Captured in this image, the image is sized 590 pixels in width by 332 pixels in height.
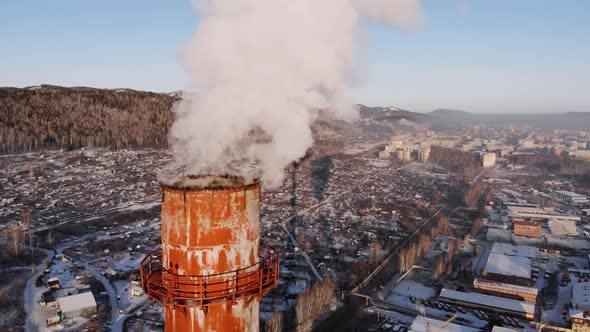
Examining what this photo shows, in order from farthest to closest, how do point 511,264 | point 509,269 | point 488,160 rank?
point 488,160 < point 511,264 < point 509,269

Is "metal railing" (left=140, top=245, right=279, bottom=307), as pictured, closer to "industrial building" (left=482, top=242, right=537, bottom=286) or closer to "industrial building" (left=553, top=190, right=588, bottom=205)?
"industrial building" (left=482, top=242, right=537, bottom=286)

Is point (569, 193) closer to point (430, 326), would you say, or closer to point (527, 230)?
point (527, 230)

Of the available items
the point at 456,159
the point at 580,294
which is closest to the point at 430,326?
the point at 580,294

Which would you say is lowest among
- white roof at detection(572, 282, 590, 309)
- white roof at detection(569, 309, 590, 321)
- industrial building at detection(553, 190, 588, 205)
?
industrial building at detection(553, 190, 588, 205)

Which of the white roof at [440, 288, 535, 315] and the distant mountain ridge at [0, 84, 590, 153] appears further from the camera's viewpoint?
the distant mountain ridge at [0, 84, 590, 153]

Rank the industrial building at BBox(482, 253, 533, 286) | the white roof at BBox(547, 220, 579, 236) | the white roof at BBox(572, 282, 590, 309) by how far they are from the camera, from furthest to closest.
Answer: the white roof at BBox(547, 220, 579, 236) → the industrial building at BBox(482, 253, 533, 286) → the white roof at BBox(572, 282, 590, 309)

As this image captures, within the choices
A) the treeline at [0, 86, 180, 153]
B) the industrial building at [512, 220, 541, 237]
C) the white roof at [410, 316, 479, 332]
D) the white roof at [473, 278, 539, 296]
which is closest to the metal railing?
the white roof at [410, 316, 479, 332]

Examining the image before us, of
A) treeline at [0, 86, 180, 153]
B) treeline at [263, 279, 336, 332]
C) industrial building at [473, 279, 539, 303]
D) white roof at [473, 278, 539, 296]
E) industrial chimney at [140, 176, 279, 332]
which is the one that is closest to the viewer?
industrial chimney at [140, 176, 279, 332]
